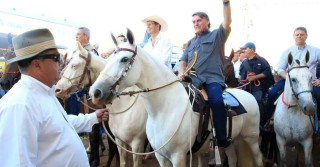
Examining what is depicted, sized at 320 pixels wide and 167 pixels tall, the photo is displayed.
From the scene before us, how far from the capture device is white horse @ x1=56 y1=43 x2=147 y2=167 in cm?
395

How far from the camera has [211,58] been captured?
3.56 m

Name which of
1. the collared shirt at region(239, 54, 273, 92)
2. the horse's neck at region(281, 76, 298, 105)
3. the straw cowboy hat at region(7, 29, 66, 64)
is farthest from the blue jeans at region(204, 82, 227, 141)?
the collared shirt at region(239, 54, 273, 92)

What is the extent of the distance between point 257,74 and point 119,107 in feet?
11.1

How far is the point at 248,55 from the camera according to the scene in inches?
241

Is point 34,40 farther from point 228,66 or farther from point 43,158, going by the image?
point 228,66

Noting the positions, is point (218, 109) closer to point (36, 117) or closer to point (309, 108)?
point (309, 108)

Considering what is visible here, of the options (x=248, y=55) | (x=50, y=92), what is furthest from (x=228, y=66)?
(x=50, y=92)

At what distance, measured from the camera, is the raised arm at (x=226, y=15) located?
3197 millimetres

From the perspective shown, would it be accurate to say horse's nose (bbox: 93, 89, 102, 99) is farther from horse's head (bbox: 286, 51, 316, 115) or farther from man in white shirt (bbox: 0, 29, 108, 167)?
horse's head (bbox: 286, 51, 316, 115)

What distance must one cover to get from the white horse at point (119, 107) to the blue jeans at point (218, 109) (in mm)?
1087

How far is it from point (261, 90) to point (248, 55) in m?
0.86

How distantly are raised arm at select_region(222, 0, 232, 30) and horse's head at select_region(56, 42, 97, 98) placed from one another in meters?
2.07

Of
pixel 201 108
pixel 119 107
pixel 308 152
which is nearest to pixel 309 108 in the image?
pixel 308 152

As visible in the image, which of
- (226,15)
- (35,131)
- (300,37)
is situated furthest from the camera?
(300,37)
